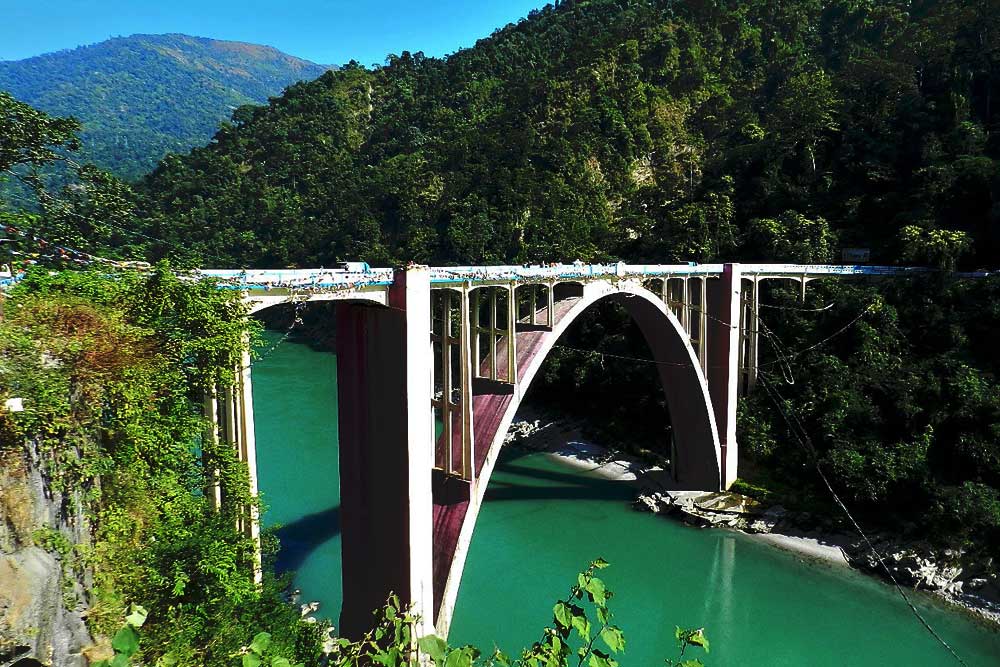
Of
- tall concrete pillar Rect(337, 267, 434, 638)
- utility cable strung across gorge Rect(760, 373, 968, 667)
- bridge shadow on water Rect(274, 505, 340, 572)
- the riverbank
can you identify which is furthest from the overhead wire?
bridge shadow on water Rect(274, 505, 340, 572)

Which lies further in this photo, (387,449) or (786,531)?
(786,531)

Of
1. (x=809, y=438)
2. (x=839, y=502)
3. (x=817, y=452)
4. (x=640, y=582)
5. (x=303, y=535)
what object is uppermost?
(x=809, y=438)

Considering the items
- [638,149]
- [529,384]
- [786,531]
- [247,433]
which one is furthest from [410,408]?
[638,149]

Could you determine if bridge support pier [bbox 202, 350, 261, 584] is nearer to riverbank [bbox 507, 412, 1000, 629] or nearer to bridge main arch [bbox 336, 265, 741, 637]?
bridge main arch [bbox 336, 265, 741, 637]

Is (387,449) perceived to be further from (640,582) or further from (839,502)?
(839,502)

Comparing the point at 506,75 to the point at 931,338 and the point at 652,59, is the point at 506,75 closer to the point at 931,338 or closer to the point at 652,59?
the point at 652,59

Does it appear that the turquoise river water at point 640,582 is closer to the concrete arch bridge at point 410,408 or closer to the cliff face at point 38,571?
the concrete arch bridge at point 410,408
